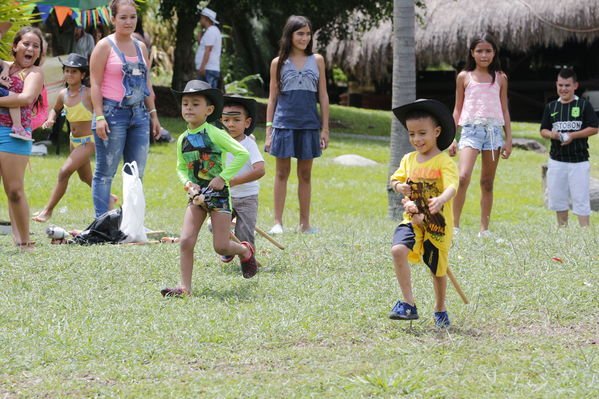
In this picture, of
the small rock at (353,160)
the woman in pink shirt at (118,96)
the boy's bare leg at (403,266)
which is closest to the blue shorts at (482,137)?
the woman in pink shirt at (118,96)

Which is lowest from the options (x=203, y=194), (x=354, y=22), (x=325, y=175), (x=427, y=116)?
(x=325, y=175)

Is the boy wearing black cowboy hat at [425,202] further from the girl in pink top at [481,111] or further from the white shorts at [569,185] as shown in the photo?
the white shorts at [569,185]

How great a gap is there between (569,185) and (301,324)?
5444 millimetres

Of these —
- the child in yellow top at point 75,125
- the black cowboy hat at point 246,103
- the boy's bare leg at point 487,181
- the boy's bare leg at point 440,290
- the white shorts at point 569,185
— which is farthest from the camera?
the white shorts at point 569,185

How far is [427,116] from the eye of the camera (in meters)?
4.97

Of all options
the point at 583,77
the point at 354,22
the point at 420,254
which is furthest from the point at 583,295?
the point at 583,77

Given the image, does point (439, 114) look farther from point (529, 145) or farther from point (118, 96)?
point (529, 145)

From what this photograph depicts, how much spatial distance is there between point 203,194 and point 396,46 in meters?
4.58

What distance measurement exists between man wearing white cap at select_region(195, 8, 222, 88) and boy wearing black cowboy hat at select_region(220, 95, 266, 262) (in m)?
9.86

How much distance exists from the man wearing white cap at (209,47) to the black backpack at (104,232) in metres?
8.84

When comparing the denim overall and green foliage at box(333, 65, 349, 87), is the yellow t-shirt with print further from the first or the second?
green foliage at box(333, 65, 349, 87)

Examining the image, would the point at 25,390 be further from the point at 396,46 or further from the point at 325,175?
the point at 325,175

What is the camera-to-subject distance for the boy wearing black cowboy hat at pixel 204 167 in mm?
5703

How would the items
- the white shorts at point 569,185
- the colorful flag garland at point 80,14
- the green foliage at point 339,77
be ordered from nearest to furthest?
the white shorts at point 569,185 → the colorful flag garland at point 80,14 → the green foliage at point 339,77
